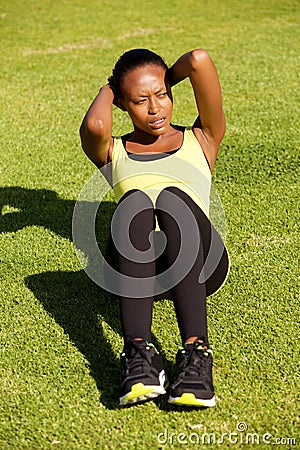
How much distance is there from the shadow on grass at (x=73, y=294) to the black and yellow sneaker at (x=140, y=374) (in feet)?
0.38

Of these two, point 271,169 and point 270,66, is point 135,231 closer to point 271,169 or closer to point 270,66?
point 271,169

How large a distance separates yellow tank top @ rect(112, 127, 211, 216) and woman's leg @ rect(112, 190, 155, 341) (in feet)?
0.50

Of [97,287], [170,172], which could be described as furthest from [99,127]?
[97,287]

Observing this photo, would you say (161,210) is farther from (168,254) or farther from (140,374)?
(140,374)

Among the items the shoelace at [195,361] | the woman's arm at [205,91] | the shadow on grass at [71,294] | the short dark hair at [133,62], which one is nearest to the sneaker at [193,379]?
the shoelace at [195,361]

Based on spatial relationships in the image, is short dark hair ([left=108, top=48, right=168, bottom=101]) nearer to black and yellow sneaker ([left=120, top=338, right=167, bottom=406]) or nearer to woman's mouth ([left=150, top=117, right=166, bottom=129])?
woman's mouth ([left=150, top=117, right=166, bottom=129])

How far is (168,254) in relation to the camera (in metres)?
2.82

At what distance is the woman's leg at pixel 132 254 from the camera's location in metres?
2.74

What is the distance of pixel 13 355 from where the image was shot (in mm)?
2990

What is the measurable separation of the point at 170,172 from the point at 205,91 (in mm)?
363

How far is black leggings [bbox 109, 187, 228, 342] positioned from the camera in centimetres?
273

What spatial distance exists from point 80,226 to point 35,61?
3327mm

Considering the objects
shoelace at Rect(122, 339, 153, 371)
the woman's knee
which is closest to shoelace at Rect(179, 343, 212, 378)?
shoelace at Rect(122, 339, 153, 371)

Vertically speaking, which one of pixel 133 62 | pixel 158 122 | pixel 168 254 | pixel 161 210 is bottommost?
pixel 168 254
